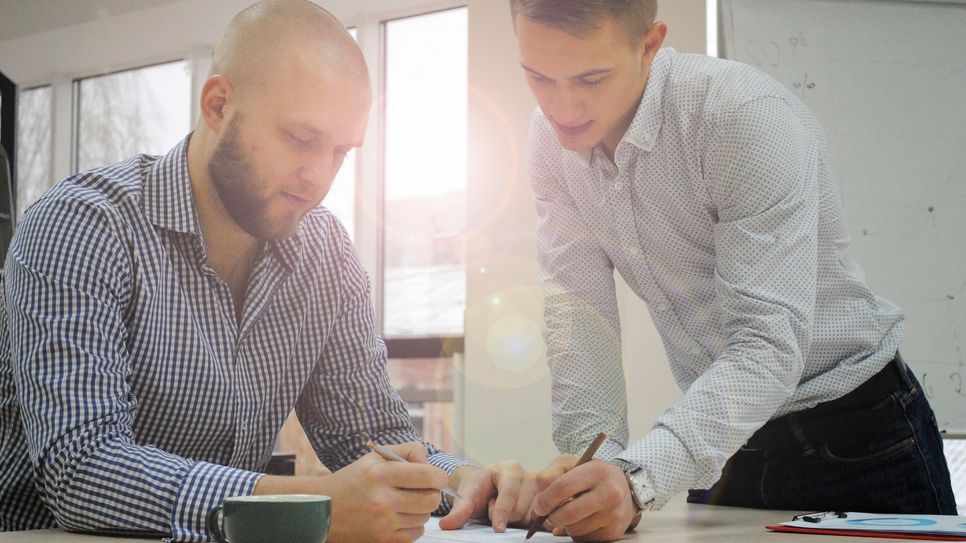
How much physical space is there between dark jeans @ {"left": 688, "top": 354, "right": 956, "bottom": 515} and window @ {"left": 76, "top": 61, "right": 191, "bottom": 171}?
388cm

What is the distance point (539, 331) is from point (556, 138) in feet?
5.43

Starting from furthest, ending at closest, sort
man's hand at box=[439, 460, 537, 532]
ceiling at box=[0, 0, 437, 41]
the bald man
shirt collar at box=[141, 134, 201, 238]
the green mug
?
ceiling at box=[0, 0, 437, 41]
shirt collar at box=[141, 134, 201, 238]
man's hand at box=[439, 460, 537, 532]
the bald man
the green mug

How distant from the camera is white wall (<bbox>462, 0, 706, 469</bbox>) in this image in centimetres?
320

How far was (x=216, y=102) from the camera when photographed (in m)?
1.49

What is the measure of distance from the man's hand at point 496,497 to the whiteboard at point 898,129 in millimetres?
1760

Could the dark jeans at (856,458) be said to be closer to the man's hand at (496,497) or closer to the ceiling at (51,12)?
the man's hand at (496,497)

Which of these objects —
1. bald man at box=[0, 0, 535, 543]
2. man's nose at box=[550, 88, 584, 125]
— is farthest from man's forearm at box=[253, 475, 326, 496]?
man's nose at box=[550, 88, 584, 125]

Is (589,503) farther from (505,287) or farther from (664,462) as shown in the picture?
(505,287)

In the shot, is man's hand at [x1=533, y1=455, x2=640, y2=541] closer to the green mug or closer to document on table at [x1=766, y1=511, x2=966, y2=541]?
document on table at [x1=766, y1=511, x2=966, y2=541]

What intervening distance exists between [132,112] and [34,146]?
64 cm

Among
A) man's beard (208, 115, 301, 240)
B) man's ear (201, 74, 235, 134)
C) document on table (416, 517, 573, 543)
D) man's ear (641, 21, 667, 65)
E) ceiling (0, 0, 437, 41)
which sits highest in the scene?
ceiling (0, 0, 437, 41)

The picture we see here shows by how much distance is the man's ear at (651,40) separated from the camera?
Answer: 157 centimetres

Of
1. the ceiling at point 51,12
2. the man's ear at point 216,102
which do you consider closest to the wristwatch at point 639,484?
the man's ear at point 216,102

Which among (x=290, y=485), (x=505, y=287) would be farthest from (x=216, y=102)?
(x=505, y=287)
